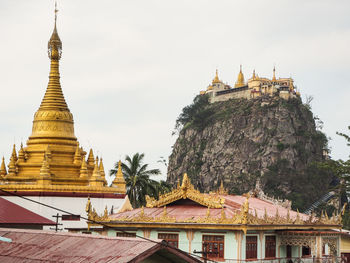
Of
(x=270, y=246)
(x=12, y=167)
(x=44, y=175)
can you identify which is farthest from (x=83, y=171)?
(x=270, y=246)

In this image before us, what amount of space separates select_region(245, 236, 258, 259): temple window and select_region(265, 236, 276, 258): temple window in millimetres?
1091

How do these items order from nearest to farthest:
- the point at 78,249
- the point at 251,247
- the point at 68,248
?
the point at 78,249 < the point at 68,248 < the point at 251,247

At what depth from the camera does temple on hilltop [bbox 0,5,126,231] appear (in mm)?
40125

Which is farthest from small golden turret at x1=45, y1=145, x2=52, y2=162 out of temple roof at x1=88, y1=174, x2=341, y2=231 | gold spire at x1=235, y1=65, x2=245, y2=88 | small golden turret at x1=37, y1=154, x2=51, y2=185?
gold spire at x1=235, y1=65, x2=245, y2=88

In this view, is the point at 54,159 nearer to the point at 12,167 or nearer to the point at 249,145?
the point at 12,167

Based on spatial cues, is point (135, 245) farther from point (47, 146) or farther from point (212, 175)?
point (212, 175)

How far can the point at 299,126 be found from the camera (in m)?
Result: 132

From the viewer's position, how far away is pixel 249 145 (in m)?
132

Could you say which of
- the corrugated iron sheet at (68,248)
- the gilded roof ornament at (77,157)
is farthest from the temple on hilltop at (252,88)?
the corrugated iron sheet at (68,248)

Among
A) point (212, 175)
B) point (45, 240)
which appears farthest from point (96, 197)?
point (212, 175)

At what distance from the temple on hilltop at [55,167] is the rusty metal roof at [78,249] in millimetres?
22889

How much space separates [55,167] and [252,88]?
10415 centimetres

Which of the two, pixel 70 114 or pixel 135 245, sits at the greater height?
pixel 70 114

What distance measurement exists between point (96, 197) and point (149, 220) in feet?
44.0
